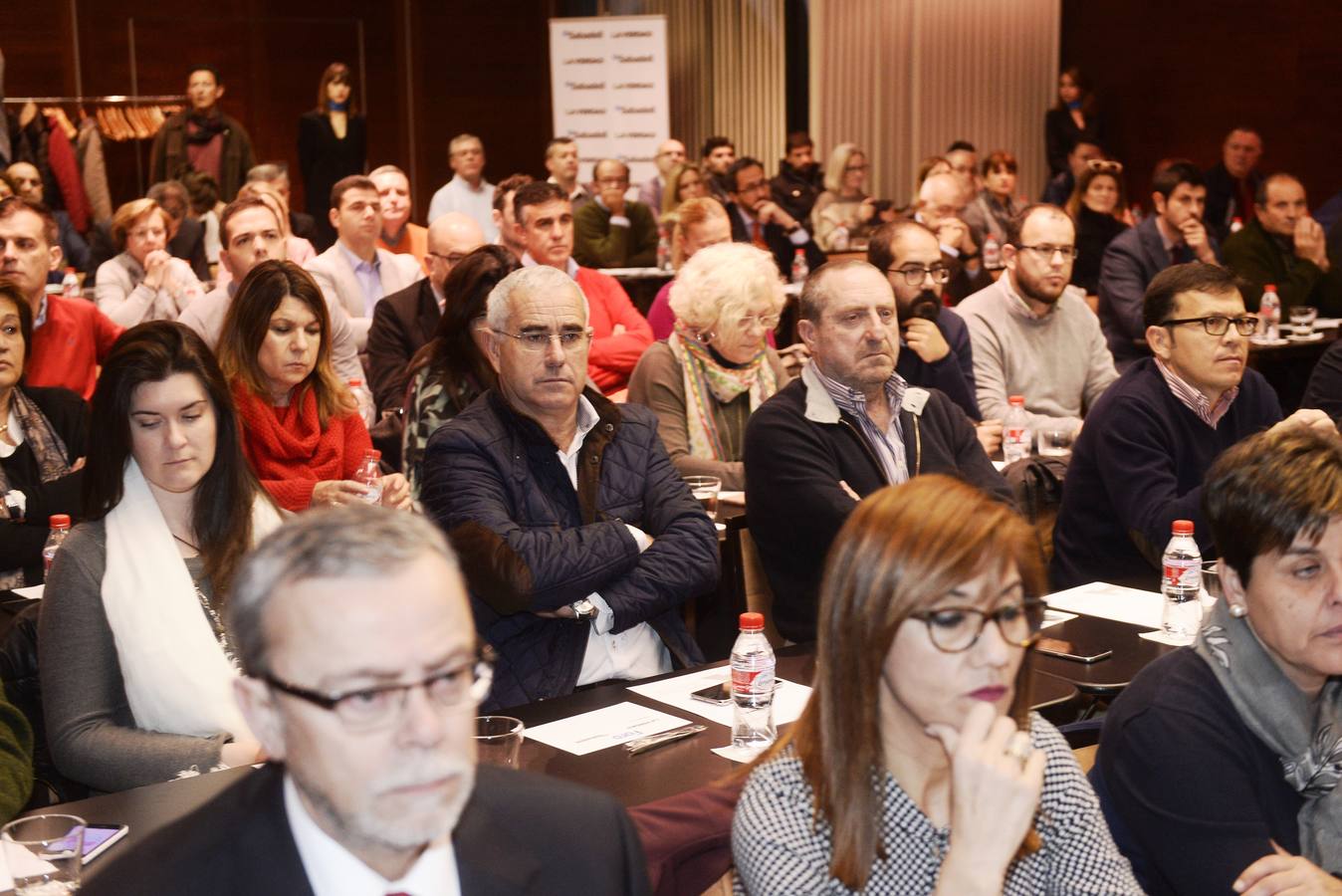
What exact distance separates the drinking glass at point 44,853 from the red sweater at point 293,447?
2.15 m

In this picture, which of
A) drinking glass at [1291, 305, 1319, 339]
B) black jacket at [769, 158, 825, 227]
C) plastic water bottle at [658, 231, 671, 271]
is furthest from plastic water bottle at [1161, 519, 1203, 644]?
black jacket at [769, 158, 825, 227]

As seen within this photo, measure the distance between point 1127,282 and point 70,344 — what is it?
5059mm

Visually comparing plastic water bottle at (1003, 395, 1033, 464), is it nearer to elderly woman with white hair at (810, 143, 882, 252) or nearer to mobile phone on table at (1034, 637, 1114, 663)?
mobile phone on table at (1034, 637, 1114, 663)

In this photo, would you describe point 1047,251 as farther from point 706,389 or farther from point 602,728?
point 602,728

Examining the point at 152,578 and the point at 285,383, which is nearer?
the point at 152,578

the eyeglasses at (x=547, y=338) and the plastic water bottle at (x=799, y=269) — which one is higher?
the eyeglasses at (x=547, y=338)

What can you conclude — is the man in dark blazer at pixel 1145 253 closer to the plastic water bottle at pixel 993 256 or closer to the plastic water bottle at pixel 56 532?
the plastic water bottle at pixel 993 256

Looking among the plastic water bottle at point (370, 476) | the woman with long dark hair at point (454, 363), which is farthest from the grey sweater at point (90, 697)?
the woman with long dark hair at point (454, 363)

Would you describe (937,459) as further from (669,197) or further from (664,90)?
(664,90)

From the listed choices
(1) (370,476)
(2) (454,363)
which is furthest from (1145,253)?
(1) (370,476)

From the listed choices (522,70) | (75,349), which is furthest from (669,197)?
(75,349)

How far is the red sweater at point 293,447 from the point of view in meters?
4.14

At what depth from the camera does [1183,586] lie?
327 cm

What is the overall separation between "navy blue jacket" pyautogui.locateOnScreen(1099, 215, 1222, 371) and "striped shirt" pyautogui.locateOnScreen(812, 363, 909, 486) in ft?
11.8
